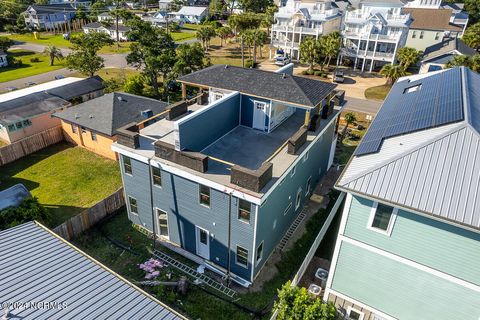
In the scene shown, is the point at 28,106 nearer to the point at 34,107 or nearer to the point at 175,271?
the point at 34,107

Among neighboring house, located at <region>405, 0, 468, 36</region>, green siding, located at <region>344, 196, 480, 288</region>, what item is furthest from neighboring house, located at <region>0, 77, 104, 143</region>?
neighboring house, located at <region>405, 0, 468, 36</region>

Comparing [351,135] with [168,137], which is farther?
[351,135]

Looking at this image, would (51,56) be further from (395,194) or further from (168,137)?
(395,194)

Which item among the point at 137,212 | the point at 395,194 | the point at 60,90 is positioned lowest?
the point at 137,212

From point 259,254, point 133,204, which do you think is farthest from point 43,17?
point 259,254

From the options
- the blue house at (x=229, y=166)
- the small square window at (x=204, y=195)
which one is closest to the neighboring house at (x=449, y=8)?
the blue house at (x=229, y=166)

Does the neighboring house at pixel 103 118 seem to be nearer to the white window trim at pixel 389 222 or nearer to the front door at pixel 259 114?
the front door at pixel 259 114

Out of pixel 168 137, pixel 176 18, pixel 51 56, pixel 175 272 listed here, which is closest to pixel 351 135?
pixel 168 137
